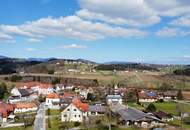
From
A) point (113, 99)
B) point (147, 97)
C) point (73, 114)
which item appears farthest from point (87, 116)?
point (147, 97)

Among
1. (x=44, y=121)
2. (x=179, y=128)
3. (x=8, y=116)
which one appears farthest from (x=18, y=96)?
(x=179, y=128)

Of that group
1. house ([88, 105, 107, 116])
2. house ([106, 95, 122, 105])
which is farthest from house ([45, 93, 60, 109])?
house ([88, 105, 107, 116])

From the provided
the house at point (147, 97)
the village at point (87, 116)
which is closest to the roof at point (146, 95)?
the house at point (147, 97)

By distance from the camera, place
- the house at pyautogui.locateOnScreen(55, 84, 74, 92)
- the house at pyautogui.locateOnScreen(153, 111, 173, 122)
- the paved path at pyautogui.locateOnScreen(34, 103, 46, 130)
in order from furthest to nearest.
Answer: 1. the house at pyautogui.locateOnScreen(55, 84, 74, 92)
2. the house at pyautogui.locateOnScreen(153, 111, 173, 122)
3. the paved path at pyautogui.locateOnScreen(34, 103, 46, 130)

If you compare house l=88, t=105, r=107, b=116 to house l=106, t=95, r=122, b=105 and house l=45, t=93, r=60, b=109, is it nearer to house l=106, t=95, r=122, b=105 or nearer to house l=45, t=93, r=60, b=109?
house l=45, t=93, r=60, b=109

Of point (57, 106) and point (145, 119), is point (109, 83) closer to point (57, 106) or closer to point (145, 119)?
point (57, 106)

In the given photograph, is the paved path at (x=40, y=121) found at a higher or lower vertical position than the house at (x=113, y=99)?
lower

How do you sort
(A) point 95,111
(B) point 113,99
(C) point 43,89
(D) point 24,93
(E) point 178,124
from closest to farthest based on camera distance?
(E) point 178,124 → (A) point 95,111 → (B) point 113,99 → (D) point 24,93 → (C) point 43,89

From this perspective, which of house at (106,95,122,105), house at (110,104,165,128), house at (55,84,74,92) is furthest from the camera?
house at (55,84,74,92)

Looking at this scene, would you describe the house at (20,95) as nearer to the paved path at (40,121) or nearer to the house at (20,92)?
the house at (20,92)

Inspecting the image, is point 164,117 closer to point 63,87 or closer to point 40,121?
point 40,121

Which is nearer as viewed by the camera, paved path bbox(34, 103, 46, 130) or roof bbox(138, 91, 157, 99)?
paved path bbox(34, 103, 46, 130)
